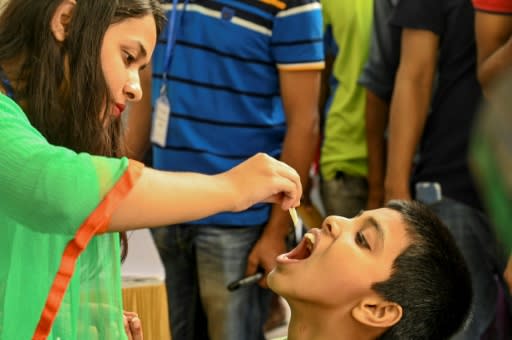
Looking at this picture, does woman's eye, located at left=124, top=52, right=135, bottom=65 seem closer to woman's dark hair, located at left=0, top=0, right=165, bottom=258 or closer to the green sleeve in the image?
woman's dark hair, located at left=0, top=0, right=165, bottom=258

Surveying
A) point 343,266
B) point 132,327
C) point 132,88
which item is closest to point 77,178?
point 132,88

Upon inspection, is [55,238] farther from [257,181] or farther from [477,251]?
[477,251]

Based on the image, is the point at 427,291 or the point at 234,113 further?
the point at 234,113

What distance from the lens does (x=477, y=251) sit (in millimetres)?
1888

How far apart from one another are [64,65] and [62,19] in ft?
0.23

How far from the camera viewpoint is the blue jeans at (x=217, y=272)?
6.58 ft

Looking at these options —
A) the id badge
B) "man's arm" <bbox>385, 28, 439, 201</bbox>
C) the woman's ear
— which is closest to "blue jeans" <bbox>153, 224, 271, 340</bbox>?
the id badge

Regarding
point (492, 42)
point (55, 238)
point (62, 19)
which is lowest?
point (55, 238)

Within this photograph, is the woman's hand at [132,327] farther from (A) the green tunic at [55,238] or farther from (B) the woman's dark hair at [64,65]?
(B) the woman's dark hair at [64,65]

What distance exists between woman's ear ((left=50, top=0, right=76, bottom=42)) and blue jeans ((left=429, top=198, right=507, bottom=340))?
1052 millimetres

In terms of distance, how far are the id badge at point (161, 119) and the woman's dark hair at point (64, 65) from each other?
715 millimetres

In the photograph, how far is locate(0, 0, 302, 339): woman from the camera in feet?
3.10

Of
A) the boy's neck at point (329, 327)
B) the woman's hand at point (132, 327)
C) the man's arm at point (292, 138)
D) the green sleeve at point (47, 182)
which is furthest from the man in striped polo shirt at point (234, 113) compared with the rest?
the green sleeve at point (47, 182)

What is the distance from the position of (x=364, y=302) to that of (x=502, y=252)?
1.90 ft
